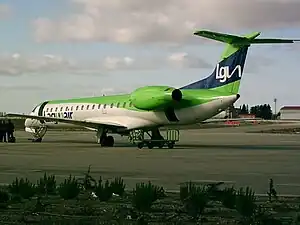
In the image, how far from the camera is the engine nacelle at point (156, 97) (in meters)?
39.9

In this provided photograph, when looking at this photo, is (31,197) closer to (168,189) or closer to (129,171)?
(168,189)

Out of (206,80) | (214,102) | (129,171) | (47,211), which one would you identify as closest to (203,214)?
(47,211)

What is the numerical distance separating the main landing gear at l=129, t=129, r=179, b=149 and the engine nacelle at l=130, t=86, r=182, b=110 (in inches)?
78.8

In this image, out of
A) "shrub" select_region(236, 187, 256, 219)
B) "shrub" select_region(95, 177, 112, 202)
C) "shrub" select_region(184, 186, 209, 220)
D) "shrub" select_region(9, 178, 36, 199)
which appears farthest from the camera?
"shrub" select_region(9, 178, 36, 199)

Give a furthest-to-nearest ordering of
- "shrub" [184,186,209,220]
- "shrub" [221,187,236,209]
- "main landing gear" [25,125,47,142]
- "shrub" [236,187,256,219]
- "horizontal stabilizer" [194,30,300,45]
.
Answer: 1. "main landing gear" [25,125,47,142]
2. "horizontal stabilizer" [194,30,300,45]
3. "shrub" [221,187,236,209]
4. "shrub" [184,186,209,220]
5. "shrub" [236,187,256,219]

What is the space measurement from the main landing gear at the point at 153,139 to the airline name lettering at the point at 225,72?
17.2ft

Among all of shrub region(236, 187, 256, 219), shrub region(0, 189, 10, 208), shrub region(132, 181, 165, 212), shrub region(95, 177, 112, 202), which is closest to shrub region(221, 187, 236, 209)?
shrub region(236, 187, 256, 219)

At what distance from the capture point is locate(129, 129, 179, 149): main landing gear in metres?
42.2

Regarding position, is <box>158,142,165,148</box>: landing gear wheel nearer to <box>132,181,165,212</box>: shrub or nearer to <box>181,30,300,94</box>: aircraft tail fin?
<box>181,30,300,94</box>: aircraft tail fin

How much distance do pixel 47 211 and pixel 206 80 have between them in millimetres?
30756

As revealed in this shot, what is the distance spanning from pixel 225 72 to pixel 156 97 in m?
4.50

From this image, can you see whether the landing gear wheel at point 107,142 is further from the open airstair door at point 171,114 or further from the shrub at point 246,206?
the shrub at point 246,206

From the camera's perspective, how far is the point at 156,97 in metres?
40.2

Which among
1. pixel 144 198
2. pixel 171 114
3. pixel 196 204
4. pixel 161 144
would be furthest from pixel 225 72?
pixel 196 204
